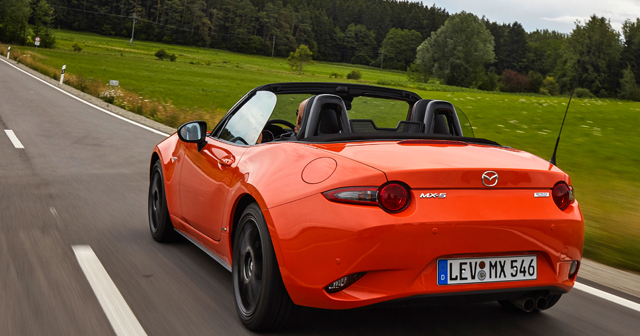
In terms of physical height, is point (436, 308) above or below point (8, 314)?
above

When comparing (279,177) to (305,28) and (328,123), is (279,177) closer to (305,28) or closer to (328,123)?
(328,123)

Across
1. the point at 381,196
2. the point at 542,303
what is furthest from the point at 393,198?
the point at 542,303

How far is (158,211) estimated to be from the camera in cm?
547

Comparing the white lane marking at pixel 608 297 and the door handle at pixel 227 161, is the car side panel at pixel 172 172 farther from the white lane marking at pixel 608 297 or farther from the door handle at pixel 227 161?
the white lane marking at pixel 608 297

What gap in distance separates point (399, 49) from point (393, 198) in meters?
149

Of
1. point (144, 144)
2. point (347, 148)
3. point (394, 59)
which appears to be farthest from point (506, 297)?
point (394, 59)

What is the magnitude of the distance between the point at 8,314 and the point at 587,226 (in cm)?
565

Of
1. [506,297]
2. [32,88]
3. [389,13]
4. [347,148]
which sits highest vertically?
[389,13]

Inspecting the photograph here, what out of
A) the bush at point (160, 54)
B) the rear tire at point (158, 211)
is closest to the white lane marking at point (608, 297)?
the rear tire at point (158, 211)

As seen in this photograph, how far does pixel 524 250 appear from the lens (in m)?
3.05

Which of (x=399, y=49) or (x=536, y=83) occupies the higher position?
(x=399, y=49)

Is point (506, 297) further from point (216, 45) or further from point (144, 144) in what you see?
point (216, 45)

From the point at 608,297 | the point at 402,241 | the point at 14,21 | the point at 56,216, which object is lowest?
the point at 56,216

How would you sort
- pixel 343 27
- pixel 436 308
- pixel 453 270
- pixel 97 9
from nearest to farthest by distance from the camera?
pixel 453 270 < pixel 436 308 < pixel 97 9 < pixel 343 27
